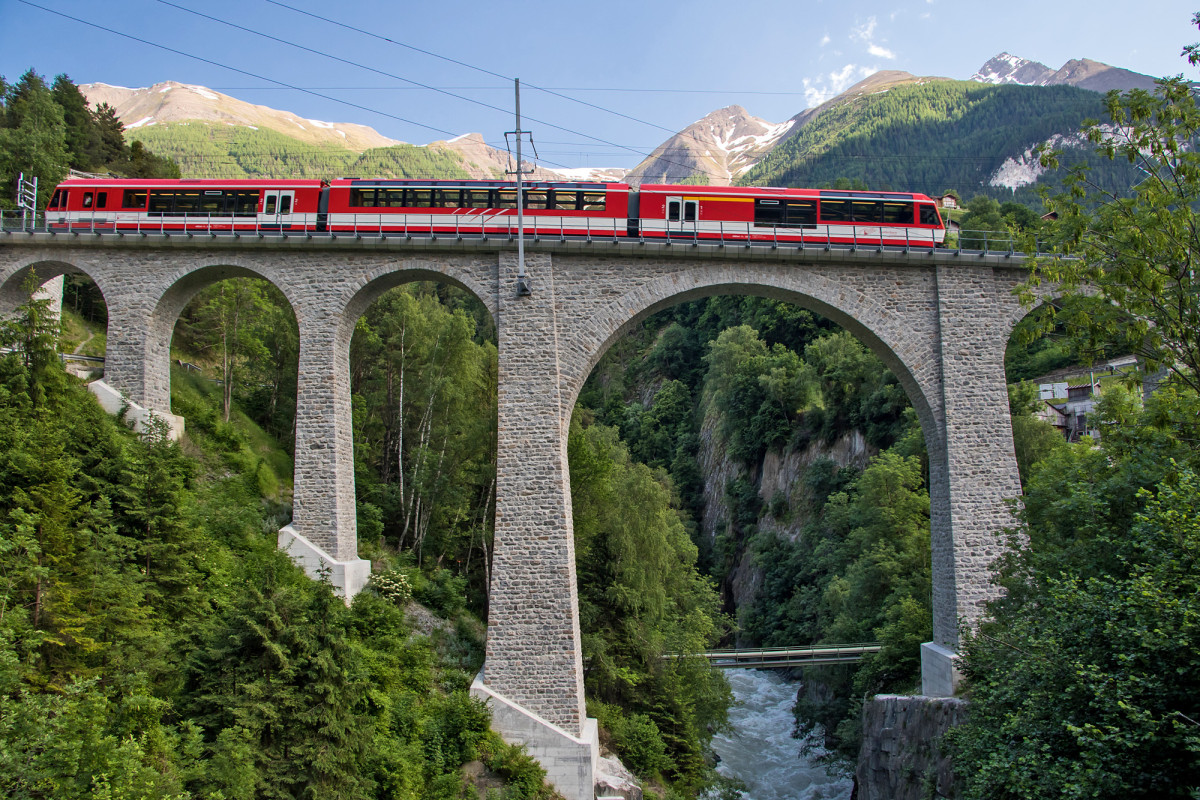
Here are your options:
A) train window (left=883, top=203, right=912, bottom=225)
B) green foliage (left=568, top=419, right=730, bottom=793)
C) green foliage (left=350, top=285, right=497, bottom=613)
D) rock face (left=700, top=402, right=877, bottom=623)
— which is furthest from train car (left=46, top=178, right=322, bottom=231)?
rock face (left=700, top=402, right=877, bottom=623)

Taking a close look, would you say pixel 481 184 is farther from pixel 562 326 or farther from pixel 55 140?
pixel 55 140

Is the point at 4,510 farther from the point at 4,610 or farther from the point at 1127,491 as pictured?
the point at 1127,491

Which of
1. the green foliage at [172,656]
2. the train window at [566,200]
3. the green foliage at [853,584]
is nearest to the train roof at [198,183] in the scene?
the green foliage at [172,656]

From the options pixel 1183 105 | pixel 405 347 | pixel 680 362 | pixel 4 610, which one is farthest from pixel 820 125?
pixel 4 610

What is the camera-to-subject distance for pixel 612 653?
19859 millimetres

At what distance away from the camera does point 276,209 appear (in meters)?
17.9

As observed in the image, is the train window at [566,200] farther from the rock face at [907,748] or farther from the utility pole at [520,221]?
the rock face at [907,748]

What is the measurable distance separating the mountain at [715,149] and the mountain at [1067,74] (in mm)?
41266

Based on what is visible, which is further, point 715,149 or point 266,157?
point 715,149

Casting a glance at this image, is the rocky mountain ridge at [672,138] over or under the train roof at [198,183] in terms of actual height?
over

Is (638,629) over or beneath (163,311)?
beneath

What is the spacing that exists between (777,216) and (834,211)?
51.9 inches

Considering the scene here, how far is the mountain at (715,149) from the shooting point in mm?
139750

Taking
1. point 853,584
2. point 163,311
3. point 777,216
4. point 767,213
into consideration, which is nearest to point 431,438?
point 163,311
